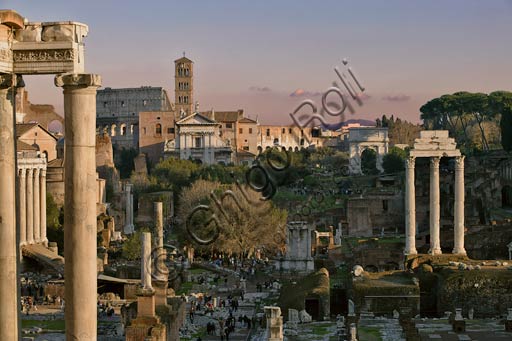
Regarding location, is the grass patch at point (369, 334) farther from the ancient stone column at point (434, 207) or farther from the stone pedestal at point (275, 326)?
the ancient stone column at point (434, 207)

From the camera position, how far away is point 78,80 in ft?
32.9

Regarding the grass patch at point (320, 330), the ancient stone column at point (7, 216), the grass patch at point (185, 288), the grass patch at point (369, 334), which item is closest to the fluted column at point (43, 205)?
the grass patch at point (185, 288)

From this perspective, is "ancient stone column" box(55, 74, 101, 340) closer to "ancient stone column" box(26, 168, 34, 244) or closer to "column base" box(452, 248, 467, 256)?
"column base" box(452, 248, 467, 256)

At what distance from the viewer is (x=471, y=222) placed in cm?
4778

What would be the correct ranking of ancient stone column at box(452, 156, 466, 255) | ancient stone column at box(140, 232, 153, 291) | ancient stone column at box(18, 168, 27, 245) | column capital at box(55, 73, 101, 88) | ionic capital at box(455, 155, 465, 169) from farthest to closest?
Result: ancient stone column at box(18, 168, 27, 245)
ionic capital at box(455, 155, 465, 169)
ancient stone column at box(452, 156, 466, 255)
ancient stone column at box(140, 232, 153, 291)
column capital at box(55, 73, 101, 88)

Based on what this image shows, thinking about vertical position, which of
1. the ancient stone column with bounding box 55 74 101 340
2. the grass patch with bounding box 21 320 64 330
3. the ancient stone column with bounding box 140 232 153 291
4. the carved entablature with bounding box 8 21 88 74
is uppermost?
the carved entablature with bounding box 8 21 88 74

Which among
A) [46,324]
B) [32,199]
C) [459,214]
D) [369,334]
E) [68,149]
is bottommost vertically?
[46,324]

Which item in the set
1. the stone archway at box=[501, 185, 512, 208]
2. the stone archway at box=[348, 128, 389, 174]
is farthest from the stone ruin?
the stone archway at box=[348, 128, 389, 174]

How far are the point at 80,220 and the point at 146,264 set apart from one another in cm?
1750

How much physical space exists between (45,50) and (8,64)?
445mm

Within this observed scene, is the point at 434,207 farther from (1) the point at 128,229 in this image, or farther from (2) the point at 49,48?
(2) the point at 49,48

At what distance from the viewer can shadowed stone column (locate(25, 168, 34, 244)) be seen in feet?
141

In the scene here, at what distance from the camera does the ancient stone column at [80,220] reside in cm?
1020

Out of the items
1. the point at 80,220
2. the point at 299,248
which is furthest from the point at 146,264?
the point at 80,220
